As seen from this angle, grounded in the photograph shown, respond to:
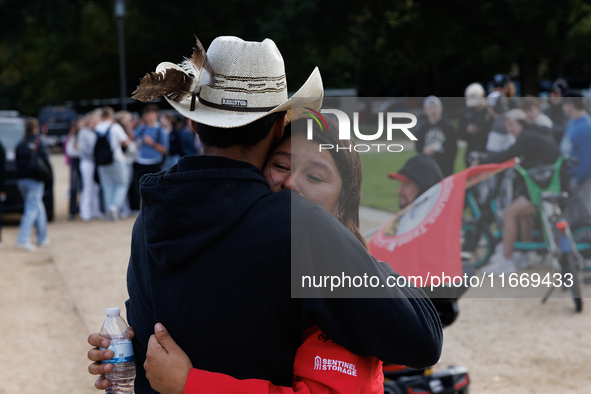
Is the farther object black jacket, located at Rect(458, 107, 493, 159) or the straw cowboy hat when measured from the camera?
black jacket, located at Rect(458, 107, 493, 159)

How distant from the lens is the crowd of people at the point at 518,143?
21.6 feet

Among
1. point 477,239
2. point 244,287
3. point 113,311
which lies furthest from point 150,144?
point 244,287

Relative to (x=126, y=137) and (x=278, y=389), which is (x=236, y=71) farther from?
(x=126, y=137)

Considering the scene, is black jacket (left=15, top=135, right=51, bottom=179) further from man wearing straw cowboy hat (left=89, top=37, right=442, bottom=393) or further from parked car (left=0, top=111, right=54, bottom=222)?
man wearing straw cowboy hat (left=89, top=37, right=442, bottom=393)

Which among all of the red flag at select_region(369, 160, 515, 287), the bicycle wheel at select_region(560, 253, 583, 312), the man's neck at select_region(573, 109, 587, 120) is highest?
the man's neck at select_region(573, 109, 587, 120)

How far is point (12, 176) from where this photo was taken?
11234 millimetres

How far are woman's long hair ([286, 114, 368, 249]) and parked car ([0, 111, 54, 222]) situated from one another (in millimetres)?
9550

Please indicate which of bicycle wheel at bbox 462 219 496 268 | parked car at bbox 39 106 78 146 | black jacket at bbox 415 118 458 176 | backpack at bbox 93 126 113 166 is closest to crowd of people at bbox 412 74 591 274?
black jacket at bbox 415 118 458 176

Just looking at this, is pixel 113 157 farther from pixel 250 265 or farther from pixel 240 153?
pixel 250 265

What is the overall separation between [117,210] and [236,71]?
10.5m

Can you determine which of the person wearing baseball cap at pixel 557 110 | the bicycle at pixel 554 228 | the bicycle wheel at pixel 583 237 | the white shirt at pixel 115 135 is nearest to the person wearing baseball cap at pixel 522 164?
the bicycle at pixel 554 228

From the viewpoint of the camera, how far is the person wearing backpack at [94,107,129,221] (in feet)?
36.4

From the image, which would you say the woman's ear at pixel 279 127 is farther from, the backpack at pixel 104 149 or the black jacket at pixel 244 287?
the backpack at pixel 104 149

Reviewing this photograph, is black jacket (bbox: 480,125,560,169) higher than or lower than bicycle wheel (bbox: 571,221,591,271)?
higher
